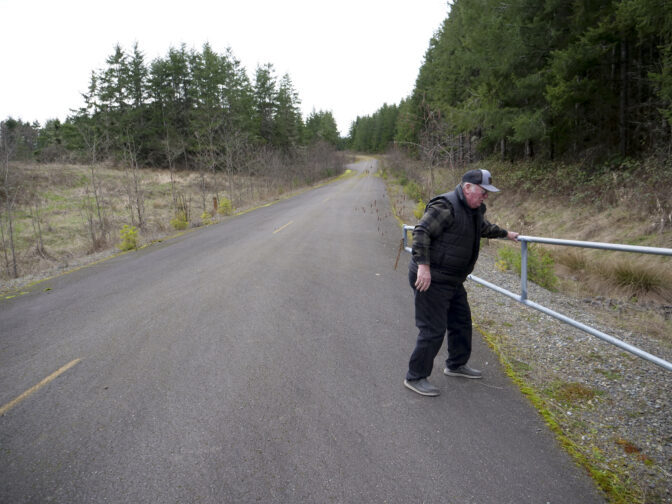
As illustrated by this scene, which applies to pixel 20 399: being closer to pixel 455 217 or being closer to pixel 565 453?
pixel 455 217

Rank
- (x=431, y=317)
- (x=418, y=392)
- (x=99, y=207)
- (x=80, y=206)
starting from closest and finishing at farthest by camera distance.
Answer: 1. (x=431, y=317)
2. (x=418, y=392)
3. (x=99, y=207)
4. (x=80, y=206)

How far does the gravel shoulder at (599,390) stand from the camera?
254cm

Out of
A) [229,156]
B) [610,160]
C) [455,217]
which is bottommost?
[455,217]

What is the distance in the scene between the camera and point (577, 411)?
10.5 feet

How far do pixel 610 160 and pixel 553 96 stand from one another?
346 cm

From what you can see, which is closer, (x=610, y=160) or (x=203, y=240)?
A: (x=203, y=240)

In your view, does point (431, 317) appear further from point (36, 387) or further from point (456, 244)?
point (36, 387)

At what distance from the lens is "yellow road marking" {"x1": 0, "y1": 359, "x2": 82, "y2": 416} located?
137 inches

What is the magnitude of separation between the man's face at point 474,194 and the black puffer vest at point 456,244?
5cm

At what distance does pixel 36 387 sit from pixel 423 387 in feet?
12.7

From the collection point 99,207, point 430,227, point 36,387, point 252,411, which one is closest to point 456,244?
point 430,227

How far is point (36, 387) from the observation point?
3.82 m

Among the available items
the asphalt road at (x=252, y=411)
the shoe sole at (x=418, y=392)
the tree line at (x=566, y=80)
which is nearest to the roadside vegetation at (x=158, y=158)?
the asphalt road at (x=252, y=411)

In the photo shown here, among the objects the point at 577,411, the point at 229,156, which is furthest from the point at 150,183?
the point at 577,411
